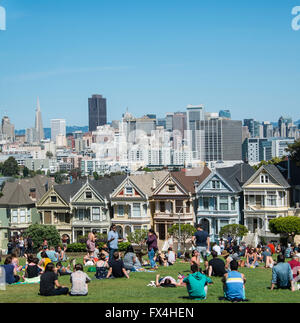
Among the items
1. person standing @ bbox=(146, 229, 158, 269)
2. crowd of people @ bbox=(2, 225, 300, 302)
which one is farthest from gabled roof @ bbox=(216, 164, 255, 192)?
person standing @ bbox=(146, 229, 158, 269)

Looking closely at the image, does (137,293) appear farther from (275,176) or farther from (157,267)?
(275,176)

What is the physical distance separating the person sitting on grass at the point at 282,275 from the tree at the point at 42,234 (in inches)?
1301

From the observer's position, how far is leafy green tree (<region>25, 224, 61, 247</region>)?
52.2 metres

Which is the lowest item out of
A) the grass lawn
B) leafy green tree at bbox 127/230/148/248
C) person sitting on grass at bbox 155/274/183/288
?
leafy green tree at bbox 127/230/148/248

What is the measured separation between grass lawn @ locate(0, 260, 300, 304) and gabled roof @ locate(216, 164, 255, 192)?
29.2 meters

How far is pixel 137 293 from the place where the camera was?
65.8 ft

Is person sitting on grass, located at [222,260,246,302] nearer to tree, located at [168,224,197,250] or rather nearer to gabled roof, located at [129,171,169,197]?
tree, located at [168,224,197,250]

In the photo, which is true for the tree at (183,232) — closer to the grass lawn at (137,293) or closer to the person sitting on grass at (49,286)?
the grass lawn at (137,293)

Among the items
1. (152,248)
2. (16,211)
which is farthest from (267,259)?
(16,211)

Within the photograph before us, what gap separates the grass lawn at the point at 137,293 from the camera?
60.7 ft

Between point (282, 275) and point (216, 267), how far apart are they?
10.1 ft
